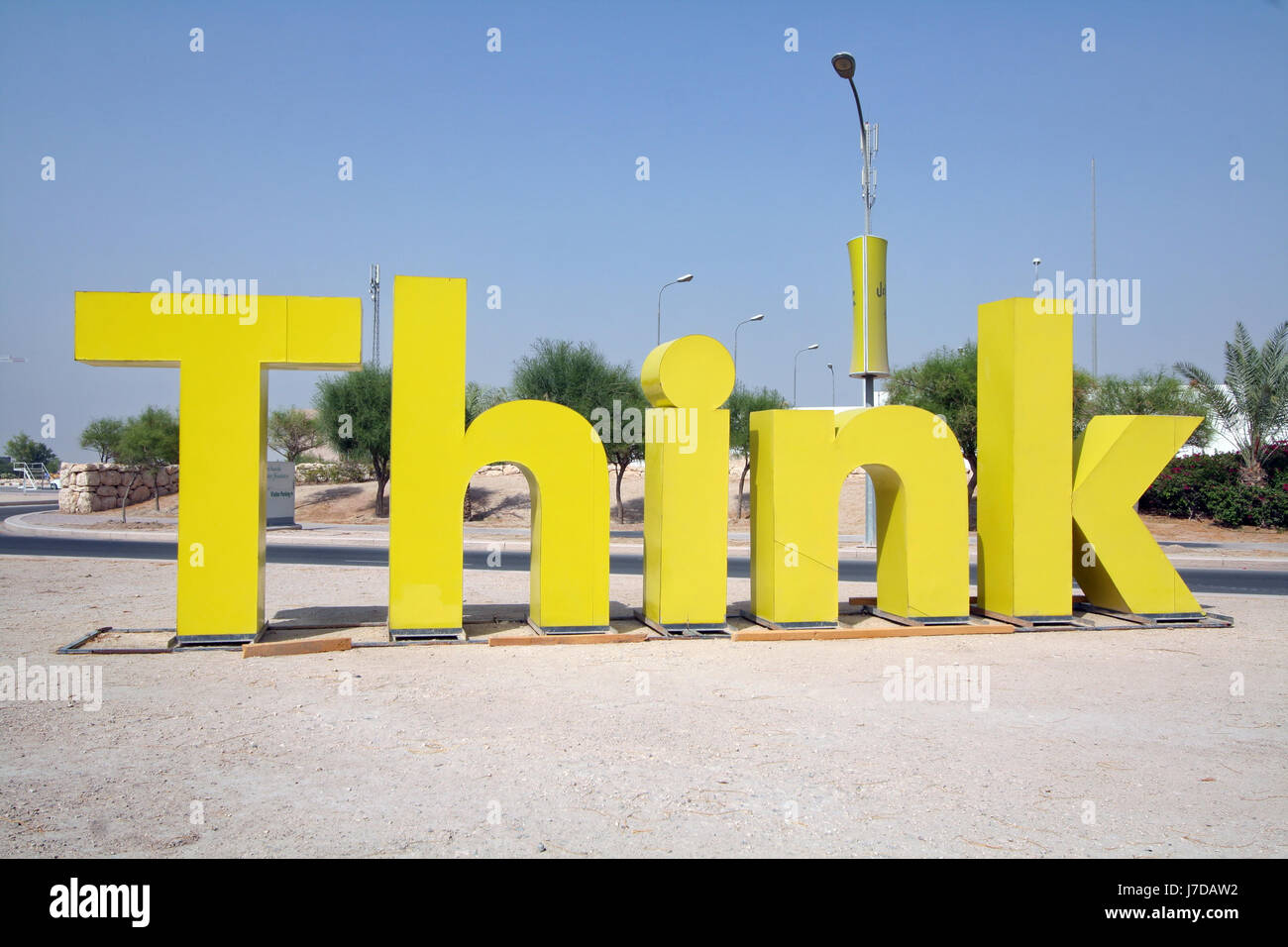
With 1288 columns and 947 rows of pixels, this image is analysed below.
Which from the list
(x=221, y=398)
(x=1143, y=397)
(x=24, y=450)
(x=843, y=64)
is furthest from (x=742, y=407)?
(x=24, y=450)

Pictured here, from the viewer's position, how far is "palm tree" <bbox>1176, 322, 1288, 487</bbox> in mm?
29406

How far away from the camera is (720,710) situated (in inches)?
299

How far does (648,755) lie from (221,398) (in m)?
6.52

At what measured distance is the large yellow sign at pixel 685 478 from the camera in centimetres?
998

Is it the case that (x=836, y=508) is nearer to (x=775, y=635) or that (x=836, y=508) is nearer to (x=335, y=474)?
(x=775, y=635)

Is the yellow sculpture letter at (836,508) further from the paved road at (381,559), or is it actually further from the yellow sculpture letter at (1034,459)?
the paved road at (381,559)

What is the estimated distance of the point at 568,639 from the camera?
10570 millimetres

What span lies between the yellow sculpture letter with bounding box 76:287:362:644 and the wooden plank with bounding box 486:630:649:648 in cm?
266

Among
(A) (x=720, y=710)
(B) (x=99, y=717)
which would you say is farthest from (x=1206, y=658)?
(B) (x=99, y=717)

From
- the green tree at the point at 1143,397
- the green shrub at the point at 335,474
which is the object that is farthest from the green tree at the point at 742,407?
the green shrub at the point at 335,474

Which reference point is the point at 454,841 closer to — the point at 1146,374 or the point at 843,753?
the point at 843,753

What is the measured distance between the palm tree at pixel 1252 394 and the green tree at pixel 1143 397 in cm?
197

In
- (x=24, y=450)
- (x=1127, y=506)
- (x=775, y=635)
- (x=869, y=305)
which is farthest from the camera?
(x=24, y=450)
